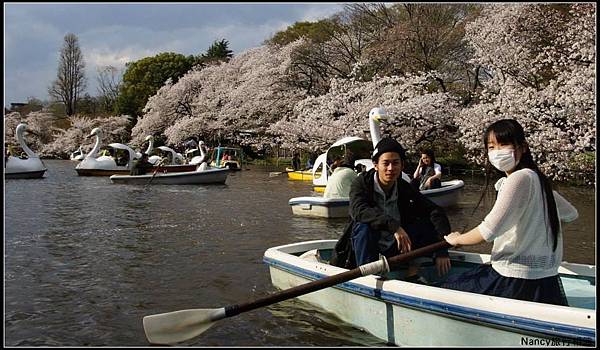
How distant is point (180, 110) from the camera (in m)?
43.8

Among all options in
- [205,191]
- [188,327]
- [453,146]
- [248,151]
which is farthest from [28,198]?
[248,151]

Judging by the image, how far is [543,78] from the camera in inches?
730

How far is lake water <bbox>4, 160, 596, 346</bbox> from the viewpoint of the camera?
5.21 metres

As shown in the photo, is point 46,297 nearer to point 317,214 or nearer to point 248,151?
point 317,214

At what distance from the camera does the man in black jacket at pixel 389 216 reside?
15.0 feet

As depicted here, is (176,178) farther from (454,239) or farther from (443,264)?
(454,239)

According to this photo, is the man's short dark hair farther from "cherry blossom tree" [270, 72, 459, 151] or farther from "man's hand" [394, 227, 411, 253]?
"cherry blossom tree" [270, 72, 459, 151]

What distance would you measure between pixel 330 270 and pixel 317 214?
25.4 feet

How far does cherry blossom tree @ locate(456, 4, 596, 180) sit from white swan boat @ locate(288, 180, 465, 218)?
3692 mm

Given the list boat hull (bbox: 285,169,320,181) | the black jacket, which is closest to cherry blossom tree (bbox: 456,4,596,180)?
boat hull (bbox: 285,169,320,181)

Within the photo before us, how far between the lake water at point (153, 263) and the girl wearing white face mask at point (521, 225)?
1.40 meters

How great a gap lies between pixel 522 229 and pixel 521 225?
30 millimetres

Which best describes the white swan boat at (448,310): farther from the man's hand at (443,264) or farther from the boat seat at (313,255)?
the man's hand at (443,264)

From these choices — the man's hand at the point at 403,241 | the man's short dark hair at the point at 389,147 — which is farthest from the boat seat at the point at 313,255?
the man's short dark hair at the point at 389,147
